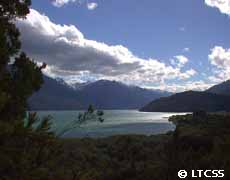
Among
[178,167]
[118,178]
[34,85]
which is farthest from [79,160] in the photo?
[34,85]

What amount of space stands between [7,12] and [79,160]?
30.6 metres

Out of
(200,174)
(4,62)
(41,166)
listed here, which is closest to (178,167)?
(200,174)

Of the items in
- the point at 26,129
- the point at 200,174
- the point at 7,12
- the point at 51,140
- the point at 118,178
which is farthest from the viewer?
the point at 118,178

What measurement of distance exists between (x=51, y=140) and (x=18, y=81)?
1.92m

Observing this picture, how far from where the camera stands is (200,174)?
1281 cm

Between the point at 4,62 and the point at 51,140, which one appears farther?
the point at 4,62

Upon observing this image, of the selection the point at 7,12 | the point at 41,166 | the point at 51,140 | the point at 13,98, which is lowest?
the point at 41,166

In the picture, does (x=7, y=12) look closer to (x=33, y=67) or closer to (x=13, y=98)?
(x=33, y=67)

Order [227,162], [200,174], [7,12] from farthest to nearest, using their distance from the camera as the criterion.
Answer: [227,162]
[200,174]
[7,12]

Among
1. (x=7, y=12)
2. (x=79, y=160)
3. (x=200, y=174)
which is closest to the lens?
(x=7, y=12)

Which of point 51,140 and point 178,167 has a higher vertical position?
point 51,140

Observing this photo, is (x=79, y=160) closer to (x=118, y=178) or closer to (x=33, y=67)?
(x=118, y=178)

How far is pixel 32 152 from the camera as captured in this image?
7027 mm

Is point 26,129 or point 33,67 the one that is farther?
point 33,67
